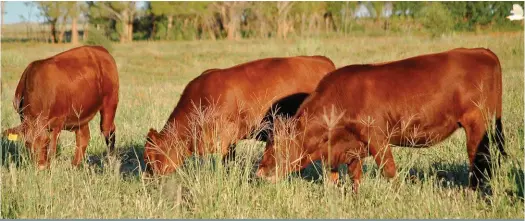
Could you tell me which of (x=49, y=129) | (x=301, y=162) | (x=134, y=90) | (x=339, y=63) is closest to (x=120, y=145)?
(x=49, y=129)

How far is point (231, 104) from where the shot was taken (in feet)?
25.5

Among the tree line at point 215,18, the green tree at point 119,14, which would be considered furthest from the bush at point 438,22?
the green tree at point 119,14

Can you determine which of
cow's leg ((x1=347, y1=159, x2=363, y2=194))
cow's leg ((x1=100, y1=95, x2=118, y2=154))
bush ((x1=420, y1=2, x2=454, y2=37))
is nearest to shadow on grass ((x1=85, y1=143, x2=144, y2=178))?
cow's leg ((x1=100, y1=95, x2=118, y2=154))

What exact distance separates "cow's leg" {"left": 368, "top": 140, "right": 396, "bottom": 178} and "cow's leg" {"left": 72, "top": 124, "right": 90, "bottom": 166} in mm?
4013

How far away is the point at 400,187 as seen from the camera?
6.08 m

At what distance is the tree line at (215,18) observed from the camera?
→ 178ft

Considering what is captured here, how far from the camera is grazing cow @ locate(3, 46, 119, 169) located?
8.22m

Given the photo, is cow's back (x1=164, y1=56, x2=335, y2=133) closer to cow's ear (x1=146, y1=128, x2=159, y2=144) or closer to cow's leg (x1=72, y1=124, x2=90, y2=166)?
cow's ear (x1=146, y1=128, x2=159, y2=144)

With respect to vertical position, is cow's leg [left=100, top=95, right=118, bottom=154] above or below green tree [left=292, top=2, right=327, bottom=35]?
below

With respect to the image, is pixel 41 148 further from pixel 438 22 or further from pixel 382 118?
pixel 438 22

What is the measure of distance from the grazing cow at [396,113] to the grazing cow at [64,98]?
9.27ft

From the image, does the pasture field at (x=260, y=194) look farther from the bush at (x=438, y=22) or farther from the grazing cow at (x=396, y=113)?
the bush at (x=438, y=22)

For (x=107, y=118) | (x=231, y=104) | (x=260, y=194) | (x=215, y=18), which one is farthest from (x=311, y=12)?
(x=260, y=194)

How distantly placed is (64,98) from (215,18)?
5044cm
